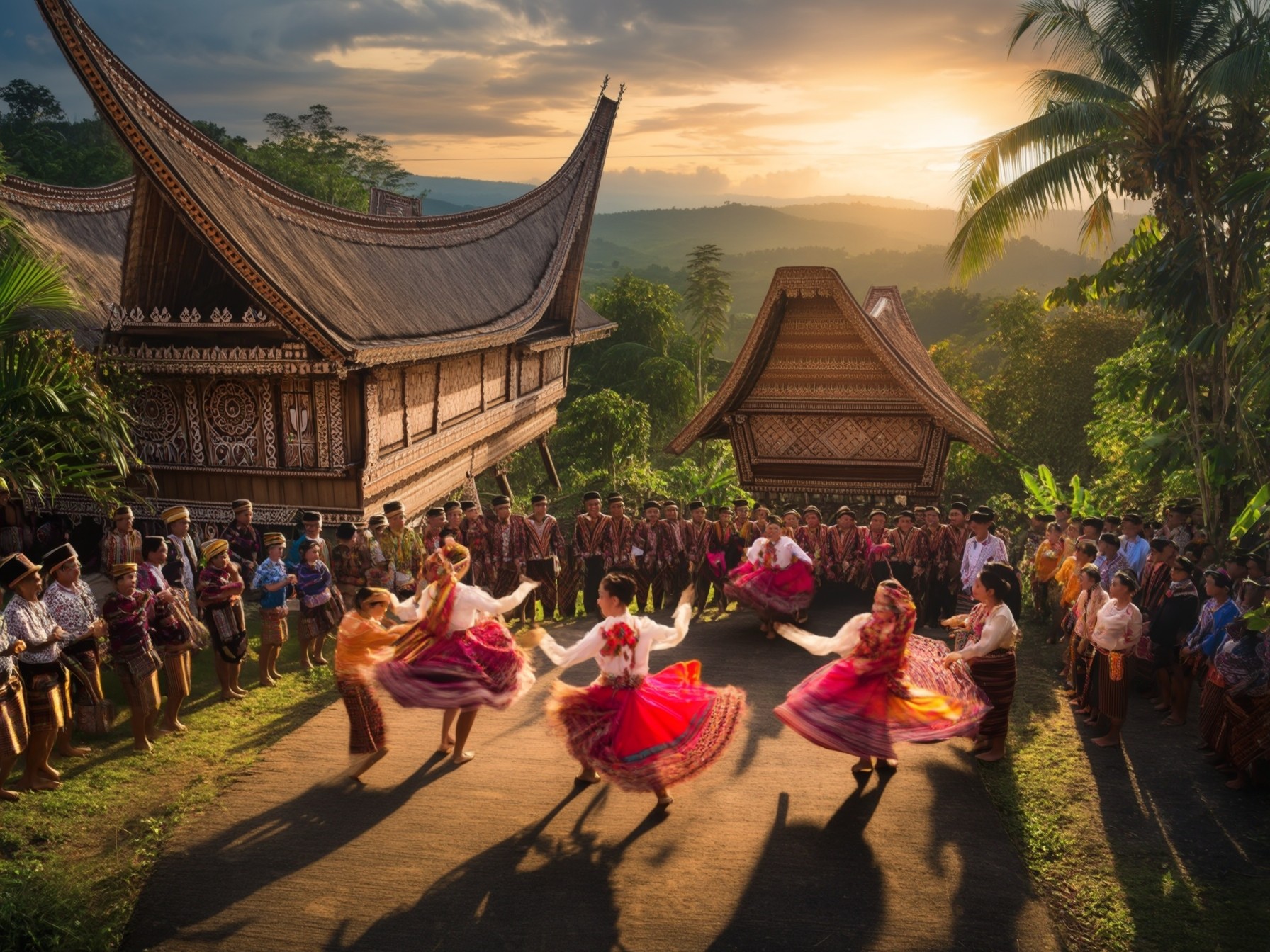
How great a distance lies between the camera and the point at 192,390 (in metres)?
13.7

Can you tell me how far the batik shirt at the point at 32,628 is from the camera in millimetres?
7363

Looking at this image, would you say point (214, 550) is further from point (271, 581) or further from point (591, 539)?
point (591, 539)

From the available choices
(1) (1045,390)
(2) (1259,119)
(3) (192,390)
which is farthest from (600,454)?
(2) (1259,119)

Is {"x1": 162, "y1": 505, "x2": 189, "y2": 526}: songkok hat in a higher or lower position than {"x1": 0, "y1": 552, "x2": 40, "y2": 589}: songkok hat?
lower

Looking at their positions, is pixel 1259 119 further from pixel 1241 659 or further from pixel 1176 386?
pixel 1241 659

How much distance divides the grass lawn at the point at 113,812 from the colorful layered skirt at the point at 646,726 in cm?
281

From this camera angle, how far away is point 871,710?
7457 millimetres

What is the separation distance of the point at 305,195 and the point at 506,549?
8.29 metres

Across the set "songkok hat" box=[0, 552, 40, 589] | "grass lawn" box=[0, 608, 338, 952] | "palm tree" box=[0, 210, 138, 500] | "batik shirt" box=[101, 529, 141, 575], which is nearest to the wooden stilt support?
"batik shirt" box=[101, 529, 141, 575]

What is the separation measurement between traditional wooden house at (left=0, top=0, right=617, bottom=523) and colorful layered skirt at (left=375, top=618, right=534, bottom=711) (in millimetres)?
5729

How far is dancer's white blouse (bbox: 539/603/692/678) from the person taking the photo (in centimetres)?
732

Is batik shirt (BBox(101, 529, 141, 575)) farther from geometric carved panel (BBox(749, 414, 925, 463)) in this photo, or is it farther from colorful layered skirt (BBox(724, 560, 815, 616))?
geometric carved panel (BBox(749, 414, 925, 463))

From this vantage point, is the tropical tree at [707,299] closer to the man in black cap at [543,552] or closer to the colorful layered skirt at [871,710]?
the man in black cap at [543,552]

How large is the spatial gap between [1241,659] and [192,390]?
12961 millimetres
